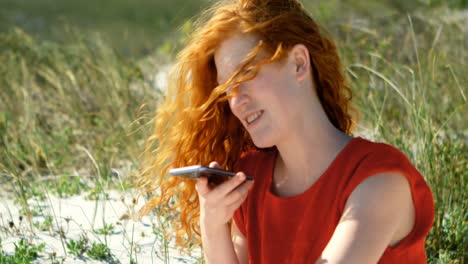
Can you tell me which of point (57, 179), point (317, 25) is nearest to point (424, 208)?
point (317, 25)

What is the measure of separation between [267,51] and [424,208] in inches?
26.0

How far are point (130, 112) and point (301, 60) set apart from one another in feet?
8.54

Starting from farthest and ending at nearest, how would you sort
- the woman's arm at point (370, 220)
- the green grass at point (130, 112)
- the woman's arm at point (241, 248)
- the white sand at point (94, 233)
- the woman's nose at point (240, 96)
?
the green grass at point (130, 112) → the white sand at point (94, 233) → the woman's arm at point (241, 248) → the woman's nose at point (240, 96) → the woman's arm at point (370, 220)

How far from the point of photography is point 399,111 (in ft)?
16.0

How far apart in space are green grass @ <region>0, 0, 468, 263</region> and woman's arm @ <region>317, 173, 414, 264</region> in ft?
3.09

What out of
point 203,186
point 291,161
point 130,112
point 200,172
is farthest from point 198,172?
point 130,112

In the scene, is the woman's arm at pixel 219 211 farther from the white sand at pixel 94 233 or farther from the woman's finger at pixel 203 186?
the white sand at pixel 94 233

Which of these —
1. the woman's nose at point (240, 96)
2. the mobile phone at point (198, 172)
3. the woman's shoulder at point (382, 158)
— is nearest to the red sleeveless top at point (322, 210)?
the woman's shoulder at point (382, 158)

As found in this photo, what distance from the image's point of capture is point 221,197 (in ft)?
7.91

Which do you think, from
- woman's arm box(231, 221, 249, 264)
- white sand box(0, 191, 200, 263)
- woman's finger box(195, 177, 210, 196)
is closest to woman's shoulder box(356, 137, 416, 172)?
woman's finger box(195, 177, 210, 196)

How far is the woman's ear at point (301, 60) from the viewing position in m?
2.47

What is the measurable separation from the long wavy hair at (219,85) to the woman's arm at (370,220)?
46cm

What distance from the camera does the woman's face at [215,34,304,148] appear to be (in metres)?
2.42

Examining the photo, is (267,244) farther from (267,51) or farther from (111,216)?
(111,216)
